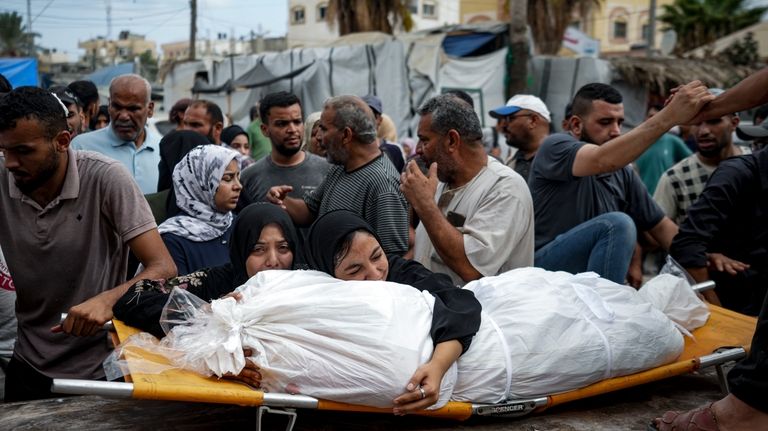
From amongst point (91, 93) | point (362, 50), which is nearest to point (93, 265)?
point (91, 93)

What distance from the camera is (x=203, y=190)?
13.3 feet

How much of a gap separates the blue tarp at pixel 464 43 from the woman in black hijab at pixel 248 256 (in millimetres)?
12539

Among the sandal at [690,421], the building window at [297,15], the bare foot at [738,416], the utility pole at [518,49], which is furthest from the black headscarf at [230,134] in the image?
the building window at [297,15]

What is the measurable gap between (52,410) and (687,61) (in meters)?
→ 15.6

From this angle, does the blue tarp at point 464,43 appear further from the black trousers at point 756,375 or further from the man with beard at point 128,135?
the black trousers at point 756,375

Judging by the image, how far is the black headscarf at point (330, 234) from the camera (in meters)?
3.11

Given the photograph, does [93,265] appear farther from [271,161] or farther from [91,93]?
[91,93]

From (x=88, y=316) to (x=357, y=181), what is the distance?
5.20 feet

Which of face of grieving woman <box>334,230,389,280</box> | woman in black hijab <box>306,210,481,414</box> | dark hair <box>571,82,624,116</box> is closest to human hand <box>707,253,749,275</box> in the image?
dark hair <box>571,82,624,116</box>

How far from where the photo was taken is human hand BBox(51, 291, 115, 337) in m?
2.92

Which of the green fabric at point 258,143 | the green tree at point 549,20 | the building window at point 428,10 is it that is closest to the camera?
the green fabric at point 258,143

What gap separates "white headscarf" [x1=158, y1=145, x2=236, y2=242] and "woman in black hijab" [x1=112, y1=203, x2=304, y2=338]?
607 mm

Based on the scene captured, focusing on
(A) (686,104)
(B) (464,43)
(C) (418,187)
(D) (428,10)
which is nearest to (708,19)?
(B) (464,43)

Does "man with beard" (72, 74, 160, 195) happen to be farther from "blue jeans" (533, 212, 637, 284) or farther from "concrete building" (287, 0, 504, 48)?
"concrete building" (287, 0, 504, 48)
